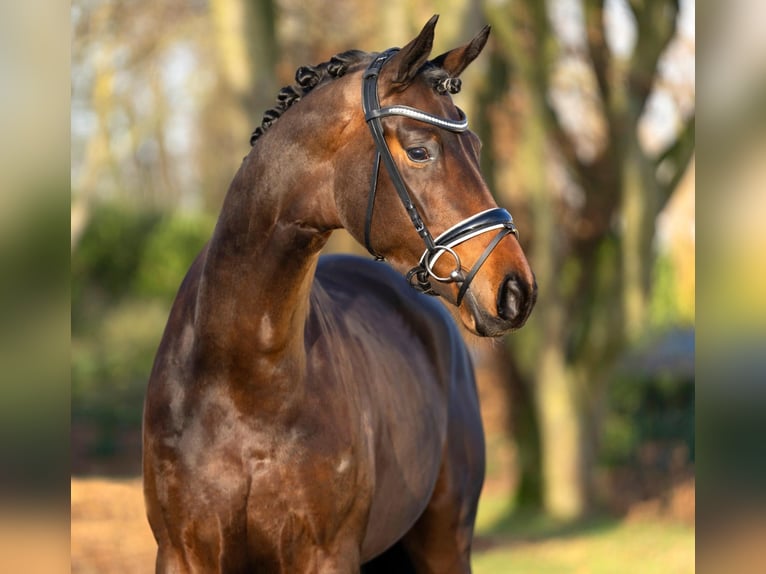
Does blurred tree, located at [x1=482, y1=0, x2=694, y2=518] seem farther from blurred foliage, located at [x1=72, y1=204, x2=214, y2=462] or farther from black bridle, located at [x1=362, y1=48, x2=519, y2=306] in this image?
black bridle, located at [x1=362, y1=48, x2=519, y2=306]

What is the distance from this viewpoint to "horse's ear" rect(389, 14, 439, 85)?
2482 mm

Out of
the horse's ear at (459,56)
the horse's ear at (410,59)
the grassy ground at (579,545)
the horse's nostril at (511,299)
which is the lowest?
the grassy ground at (579,545)

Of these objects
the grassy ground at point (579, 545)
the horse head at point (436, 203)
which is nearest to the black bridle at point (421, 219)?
the horse head at point (436, 203)

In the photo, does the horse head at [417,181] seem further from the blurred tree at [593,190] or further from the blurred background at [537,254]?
the blurred tree at [593,190]

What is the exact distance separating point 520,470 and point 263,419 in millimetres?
8585

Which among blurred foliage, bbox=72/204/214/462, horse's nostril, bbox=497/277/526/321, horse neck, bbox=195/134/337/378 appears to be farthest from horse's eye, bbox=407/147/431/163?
blurred foliage, bbox=72/204/214/462

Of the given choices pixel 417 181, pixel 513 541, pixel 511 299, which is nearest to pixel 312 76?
pixel 417 181

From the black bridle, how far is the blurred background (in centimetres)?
472

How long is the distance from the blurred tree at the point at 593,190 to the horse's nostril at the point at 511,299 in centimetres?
803

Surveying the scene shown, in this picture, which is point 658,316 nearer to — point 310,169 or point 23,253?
point 310,169

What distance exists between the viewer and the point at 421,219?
2533 millimetres

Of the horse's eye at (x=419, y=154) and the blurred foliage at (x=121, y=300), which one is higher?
the blurred foliage at (x=121, y=300)

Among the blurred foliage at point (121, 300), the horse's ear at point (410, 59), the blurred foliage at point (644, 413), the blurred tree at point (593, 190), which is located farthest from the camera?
the blurred foliage at point (121, 300)

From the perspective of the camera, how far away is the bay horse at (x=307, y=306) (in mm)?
2510
